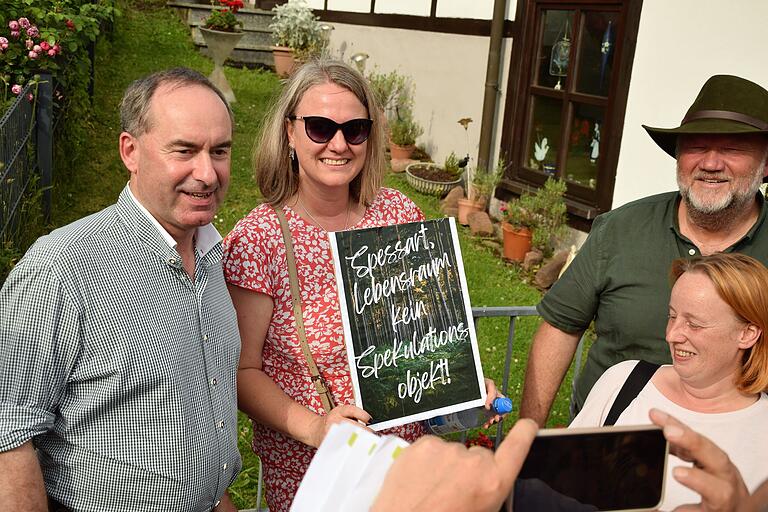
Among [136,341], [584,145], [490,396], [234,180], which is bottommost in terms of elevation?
[234,180]

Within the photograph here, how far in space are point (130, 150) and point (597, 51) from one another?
691 centimetres

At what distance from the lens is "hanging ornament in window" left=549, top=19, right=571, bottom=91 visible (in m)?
8.59

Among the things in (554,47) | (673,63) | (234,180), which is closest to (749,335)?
(673,63)

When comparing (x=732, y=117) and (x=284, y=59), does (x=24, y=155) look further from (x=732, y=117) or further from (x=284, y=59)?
(x=284, y=59)

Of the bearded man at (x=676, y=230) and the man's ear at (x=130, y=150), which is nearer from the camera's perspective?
the man's ear at (x=130, y=150)

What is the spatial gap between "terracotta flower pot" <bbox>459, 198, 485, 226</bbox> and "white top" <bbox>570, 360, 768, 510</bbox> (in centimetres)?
718

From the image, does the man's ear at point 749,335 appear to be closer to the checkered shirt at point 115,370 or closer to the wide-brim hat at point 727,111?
the wide-brim hat at point 727,111

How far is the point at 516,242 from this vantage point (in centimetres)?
849

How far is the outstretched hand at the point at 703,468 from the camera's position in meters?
1.39

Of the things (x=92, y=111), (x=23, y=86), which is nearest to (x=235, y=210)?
(x=92, y=111)

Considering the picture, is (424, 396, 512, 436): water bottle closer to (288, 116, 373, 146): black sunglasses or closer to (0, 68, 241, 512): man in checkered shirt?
(0, 68, 241, 512): man in checkered shirt

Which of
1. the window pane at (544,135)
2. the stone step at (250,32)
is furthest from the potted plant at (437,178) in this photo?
the stone step at (250,32)

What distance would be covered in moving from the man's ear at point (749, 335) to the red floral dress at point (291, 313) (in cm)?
107

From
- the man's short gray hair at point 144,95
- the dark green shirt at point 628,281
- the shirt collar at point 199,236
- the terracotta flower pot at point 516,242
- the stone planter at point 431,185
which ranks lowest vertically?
the terracotta flower pot at point 516,242
